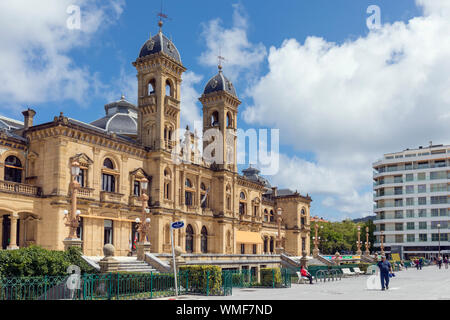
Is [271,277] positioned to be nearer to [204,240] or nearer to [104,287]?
[104,287]

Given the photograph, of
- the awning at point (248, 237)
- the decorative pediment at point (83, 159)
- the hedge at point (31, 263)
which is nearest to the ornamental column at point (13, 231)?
the decorative pediment at point (83, 159)

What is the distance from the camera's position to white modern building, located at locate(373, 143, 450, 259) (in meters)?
92.6

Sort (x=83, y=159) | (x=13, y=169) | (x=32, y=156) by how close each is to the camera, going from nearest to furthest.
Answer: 1. (x=13, y=169)
2. (x=32, y=156)
3. (x=83, y=159)

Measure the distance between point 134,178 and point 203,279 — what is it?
20.5 metres

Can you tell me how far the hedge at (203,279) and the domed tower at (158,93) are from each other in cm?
2145

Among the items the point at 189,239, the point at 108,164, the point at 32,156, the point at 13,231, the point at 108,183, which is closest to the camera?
the point at 13,231

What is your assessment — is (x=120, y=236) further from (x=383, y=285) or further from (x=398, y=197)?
(x=398, y=197)

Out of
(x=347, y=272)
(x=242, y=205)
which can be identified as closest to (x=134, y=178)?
(x=347, y=272)

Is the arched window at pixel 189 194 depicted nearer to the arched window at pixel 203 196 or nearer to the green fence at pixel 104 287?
the arched window at pixel 203 196

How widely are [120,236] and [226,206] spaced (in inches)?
710

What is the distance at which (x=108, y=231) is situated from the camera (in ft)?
129

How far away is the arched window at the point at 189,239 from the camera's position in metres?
49.6

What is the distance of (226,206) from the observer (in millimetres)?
55531
